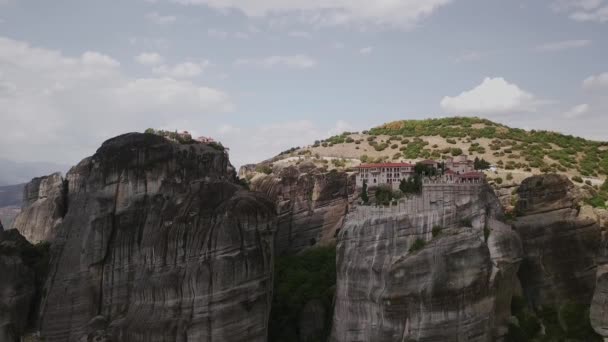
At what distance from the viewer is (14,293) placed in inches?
1468

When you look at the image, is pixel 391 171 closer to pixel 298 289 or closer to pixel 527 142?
pixel 298 289

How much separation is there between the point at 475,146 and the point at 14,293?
55868 millimetres

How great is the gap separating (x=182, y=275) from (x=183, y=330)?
3057 mm

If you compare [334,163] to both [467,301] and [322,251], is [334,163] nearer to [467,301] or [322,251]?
[322,251]

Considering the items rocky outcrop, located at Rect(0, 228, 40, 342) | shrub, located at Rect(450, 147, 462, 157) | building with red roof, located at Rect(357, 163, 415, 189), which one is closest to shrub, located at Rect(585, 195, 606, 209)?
building with red roof, located at Rect(357, 163, 415, 189)

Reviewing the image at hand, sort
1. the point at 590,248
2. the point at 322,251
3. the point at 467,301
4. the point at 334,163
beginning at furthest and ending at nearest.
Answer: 1. the point at 334,163
2. the point at 322,251
3. the point at 590,248
4. the point at 467,301

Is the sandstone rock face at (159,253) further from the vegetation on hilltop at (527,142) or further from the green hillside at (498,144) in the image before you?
the vegetation on hilltop at (527,142)

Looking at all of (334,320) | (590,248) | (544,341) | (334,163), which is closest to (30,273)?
(334,320)

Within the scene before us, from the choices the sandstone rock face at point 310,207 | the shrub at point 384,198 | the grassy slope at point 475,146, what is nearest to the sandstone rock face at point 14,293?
the sandstone rock face at point 310,207

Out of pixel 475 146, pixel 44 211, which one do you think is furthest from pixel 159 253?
pixel 475 146

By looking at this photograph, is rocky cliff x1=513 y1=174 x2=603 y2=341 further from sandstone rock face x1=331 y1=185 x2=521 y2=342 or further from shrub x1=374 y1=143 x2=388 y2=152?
shrub x1=374 y1=143 x2=388 y2=152

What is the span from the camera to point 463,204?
31.9 m

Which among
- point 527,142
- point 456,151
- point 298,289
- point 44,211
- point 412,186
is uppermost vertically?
point 527,142

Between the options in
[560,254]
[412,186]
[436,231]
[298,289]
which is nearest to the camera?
[436,231]
